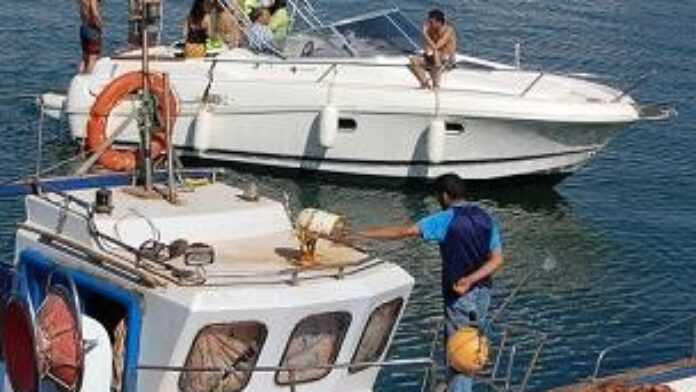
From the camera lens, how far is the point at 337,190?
23156 millimetres

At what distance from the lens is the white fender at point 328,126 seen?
73.4 ft

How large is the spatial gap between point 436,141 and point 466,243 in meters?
11.1

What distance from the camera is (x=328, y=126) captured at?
22.5 m

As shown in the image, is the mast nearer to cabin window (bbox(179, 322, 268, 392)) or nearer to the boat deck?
the boat deck

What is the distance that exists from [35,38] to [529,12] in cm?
1210

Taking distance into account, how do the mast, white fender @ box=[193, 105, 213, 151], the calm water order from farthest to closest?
white fender @ box=[193, 105, 213, 151], the calm water, the mast

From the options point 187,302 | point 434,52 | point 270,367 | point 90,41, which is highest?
point 187,302

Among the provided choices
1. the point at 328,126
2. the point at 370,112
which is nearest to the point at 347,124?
the point at 328,126

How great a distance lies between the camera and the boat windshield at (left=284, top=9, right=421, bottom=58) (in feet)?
77.2

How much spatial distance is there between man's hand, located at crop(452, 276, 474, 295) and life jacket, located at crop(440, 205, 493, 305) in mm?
48

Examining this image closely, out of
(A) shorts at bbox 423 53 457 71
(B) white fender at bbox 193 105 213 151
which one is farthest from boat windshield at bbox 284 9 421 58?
(B) white fender at bbox 193 105 213 151

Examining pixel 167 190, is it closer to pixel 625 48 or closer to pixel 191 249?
pixel 191 249

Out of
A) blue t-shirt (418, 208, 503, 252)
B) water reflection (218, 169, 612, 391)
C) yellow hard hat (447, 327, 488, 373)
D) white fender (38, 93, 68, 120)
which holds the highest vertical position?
blue t-shirt (418, 208, 503, 252)

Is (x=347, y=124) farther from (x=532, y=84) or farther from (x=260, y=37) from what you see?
(x=532, y=84)
